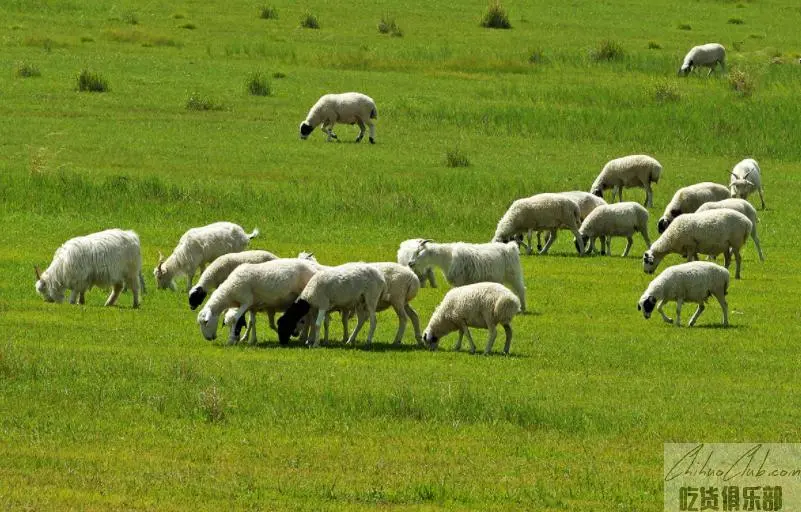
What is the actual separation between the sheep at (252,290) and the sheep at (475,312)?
167cm

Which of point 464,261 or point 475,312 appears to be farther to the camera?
point 464,261

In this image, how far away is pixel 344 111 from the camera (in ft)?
130

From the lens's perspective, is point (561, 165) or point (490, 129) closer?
point (561, 165)

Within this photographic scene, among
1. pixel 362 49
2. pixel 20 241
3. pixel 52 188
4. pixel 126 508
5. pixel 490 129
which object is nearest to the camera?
pixel 126 508

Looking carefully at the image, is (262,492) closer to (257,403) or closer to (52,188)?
(257,403)

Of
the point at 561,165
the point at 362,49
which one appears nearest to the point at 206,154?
the point at 561,165

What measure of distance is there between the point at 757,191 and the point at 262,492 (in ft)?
81.6

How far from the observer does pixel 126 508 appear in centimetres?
1155

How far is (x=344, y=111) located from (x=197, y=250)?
16689 millimetres

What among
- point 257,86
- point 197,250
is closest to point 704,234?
point 197,250

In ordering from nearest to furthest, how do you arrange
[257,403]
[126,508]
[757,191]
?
[126,508] → [257,403] → [757,191]

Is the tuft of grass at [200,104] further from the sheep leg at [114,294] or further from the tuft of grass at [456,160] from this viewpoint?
the sheep leg at [114,294]

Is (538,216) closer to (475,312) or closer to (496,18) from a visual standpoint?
(475,312)

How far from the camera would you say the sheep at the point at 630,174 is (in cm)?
3347
